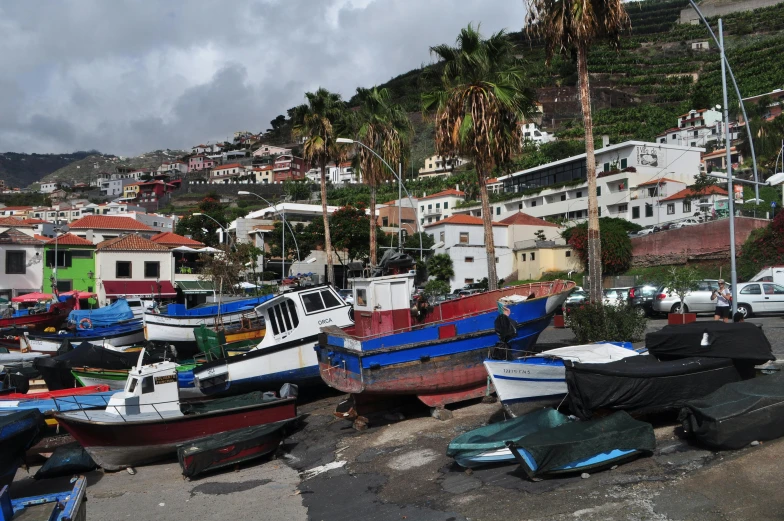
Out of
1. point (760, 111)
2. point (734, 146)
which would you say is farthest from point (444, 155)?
point (760, 111)

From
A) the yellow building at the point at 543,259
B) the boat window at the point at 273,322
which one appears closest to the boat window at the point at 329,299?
the boat window at the point at 273,322

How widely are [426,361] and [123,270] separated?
41.5 meters

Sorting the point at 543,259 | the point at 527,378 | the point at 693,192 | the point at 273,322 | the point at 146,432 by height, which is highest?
the point at 693,192

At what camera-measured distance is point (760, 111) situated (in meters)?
83.2

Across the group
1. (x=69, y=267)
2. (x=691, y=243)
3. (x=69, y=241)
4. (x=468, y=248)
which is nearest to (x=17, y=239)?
(x=69, y=241)

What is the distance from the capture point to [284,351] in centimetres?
1831

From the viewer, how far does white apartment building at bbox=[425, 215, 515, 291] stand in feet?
169

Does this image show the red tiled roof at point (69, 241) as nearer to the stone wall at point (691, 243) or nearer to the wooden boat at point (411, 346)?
the wooden boat at point (411, 346)

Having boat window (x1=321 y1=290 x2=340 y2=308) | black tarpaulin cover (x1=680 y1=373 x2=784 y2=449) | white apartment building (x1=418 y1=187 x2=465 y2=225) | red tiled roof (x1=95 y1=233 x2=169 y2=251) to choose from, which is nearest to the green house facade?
red tiled roof (x1=95 y1=233 x2=169 y2=251)

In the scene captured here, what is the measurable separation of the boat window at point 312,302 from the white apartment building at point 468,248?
3209cm

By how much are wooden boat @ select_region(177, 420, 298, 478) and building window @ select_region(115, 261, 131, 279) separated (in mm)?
40003

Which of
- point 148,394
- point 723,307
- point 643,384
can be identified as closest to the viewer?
point 643,384

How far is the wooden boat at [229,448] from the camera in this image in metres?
12.8

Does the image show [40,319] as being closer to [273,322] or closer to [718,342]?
[273,322]
